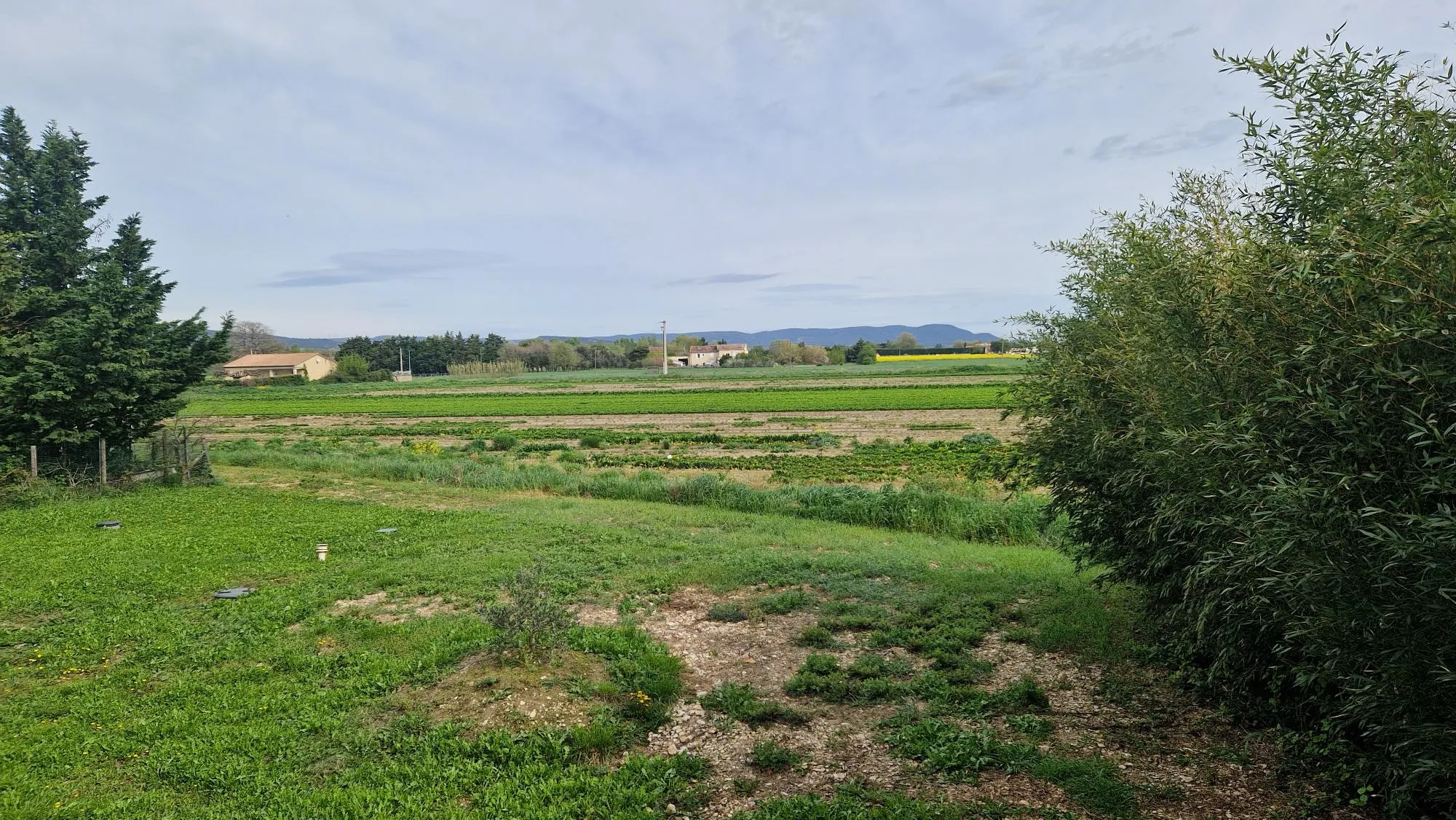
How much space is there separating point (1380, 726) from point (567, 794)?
524 centimetres

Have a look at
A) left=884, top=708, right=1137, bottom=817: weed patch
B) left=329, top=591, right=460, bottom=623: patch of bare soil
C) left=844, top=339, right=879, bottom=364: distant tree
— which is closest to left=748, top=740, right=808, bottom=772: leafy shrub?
left=884, top=708, right=1137, bottom=817: weed patch

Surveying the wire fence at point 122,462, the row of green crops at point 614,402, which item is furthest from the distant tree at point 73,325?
the row of green crops at point 614,402

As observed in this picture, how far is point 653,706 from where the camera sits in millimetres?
6871

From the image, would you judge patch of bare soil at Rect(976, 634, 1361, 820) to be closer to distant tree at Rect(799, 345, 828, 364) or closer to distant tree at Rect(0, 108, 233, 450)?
distant tree at Rect(0, 108, 233, 450)

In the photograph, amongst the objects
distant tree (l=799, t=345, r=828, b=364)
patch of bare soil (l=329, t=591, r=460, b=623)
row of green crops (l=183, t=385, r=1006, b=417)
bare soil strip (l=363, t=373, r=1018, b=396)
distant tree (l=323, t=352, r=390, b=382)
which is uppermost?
distant tree (l=799, t=345, r=828, b=364)

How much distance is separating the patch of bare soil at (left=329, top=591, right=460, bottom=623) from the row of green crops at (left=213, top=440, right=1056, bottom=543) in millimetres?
8849

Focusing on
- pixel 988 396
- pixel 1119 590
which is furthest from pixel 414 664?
pixel 988 396

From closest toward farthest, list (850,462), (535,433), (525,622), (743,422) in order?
(525,622) → (850,462) → (535,433) → (743,422)

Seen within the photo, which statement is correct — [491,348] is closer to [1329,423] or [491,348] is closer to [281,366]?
[281,366]

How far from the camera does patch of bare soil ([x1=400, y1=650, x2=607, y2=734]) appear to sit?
6.54 meters

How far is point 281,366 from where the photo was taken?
12162cm

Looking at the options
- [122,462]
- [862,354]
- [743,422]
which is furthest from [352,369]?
[122,462]

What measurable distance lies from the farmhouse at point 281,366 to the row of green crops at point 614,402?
4042cm

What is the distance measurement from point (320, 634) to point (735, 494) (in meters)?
11.5
